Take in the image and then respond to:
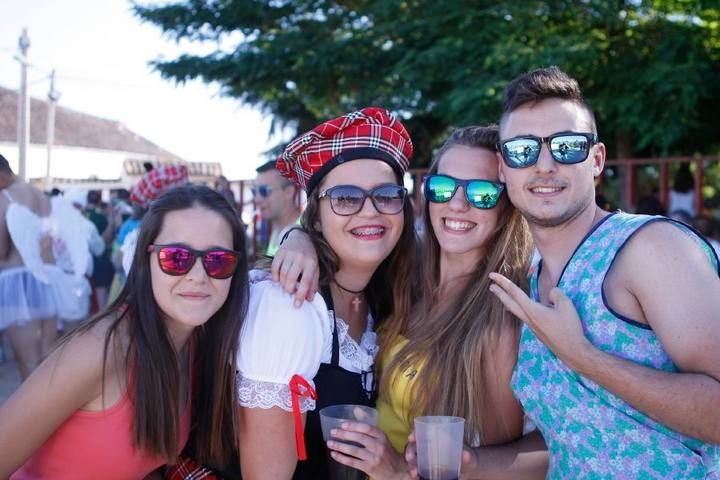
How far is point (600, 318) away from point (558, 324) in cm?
14

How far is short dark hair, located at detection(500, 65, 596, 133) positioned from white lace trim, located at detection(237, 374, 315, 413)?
1210 mm

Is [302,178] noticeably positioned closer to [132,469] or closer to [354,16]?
[132,469]

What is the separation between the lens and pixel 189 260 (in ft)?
7.64

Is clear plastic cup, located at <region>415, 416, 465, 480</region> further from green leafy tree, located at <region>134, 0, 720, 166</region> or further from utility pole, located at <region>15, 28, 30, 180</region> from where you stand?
utility pole, located at <region>15, 28, 30, 180</region>

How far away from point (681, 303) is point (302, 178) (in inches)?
60.4

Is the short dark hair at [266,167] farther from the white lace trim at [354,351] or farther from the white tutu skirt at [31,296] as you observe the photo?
the white lace trim at [354,351]

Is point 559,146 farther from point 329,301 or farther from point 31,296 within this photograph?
point 31,296

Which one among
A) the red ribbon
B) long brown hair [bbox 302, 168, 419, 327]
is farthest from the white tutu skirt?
the red ribbon

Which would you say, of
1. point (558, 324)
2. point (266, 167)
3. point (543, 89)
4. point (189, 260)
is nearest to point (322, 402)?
point (189, 260)

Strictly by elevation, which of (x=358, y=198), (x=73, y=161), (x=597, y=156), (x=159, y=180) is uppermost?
(x=73, y=161)

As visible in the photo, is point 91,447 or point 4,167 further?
point 4,167

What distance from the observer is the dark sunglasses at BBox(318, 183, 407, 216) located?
8.63 ft

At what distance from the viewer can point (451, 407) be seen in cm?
247

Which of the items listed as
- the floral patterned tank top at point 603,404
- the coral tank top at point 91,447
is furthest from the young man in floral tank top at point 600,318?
the coral tank top at point 91,447
